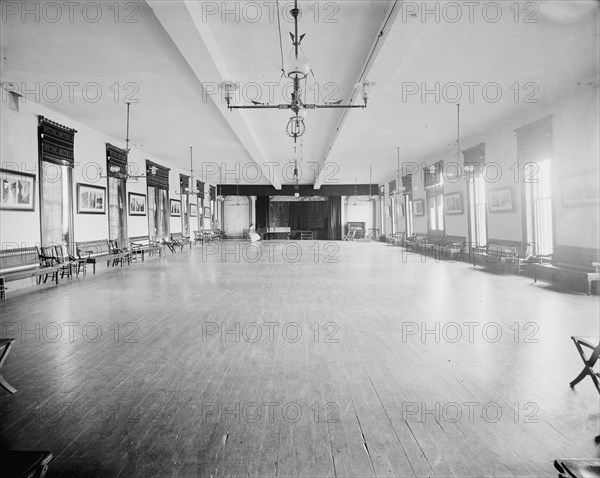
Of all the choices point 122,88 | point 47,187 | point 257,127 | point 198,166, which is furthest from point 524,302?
point 198,166

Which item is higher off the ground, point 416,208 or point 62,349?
point 416,208

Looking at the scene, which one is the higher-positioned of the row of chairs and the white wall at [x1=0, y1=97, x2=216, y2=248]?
the white wall at [x1=0, y1=97, x2=216, y2=248]

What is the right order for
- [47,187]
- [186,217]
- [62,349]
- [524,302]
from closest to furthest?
[62,349]
[524,302]
[47,187]
[186,217]

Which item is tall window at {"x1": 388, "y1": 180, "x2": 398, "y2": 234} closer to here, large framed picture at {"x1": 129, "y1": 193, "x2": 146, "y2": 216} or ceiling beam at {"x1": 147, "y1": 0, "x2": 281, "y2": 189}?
large framed picture at {"x1": 129, "y1": 193, "x2": 146, "y2": 216}

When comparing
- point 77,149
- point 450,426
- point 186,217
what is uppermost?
point 77,149

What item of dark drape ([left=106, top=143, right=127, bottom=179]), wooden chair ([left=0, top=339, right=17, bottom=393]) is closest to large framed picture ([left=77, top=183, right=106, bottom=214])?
dark drape ([left=106, top=143, right=127, bottom=179])

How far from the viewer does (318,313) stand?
191 inches

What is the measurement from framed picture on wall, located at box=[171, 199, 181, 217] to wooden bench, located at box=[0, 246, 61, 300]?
7.98 metres

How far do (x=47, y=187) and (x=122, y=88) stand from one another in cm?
308

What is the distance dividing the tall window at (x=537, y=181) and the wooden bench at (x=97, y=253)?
1002cm

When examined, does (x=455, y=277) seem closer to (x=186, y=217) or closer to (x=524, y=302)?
(x=524, y=302)

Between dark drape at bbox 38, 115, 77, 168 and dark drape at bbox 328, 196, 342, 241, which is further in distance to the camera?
dark drape at bbox 328, 196, 342, 241

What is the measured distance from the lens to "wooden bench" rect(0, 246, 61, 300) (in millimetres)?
6077

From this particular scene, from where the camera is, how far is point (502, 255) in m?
8.44
